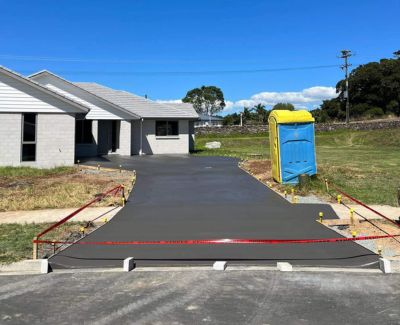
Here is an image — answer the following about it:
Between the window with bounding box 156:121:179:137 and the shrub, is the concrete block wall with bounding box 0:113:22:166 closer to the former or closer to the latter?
the window with bounding box 156:121:179:137

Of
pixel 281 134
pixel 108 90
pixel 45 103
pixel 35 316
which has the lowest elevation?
pixel 35 316

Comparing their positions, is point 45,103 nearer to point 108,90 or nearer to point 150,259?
point 108,90

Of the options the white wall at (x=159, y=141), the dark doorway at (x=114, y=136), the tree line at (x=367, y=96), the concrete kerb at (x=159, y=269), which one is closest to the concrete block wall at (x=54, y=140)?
the dark doorway at (x=114, y=136)

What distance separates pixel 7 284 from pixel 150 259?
2150 millimetres

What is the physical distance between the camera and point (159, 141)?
3086 centimetres

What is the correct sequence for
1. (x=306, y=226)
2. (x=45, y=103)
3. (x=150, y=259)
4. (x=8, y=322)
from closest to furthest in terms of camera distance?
(x=8, y=322) < (x=150, y=259) < (x=306, y=226) < (x=45, y=103)

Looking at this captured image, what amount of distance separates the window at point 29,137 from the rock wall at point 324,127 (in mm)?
34458

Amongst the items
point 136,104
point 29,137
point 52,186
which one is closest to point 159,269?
point 52,186

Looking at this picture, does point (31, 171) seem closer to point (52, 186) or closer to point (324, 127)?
point (52, 186)

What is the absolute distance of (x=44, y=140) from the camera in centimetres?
2105

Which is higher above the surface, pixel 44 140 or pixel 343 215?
pixel 44 140

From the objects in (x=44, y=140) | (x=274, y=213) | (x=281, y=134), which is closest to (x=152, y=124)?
(x=44, y=140)

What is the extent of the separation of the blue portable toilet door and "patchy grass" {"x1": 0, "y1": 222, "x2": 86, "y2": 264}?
7.63 m

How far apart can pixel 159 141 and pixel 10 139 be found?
475 inches
